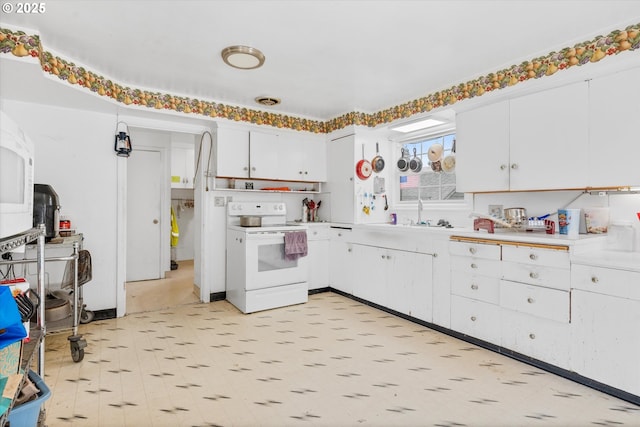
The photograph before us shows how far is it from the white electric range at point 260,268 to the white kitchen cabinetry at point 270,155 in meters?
0.46

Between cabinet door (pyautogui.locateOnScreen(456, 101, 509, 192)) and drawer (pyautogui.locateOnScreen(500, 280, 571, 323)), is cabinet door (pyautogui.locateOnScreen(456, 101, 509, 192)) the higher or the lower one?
the higher one

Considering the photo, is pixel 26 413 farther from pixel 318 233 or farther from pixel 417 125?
pixel 417 125

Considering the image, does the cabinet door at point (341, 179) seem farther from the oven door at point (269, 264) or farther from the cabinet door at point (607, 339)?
Answer: the cabinet door at point (607, 339)

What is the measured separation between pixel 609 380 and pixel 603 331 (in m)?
0.29

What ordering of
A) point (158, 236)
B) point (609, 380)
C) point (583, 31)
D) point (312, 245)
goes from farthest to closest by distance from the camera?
point (158, 236)
point (312, 245)
point (583, 31)
point (609, 380)

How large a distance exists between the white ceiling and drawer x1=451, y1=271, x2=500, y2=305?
1.79m

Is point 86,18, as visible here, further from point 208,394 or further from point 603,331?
point 603,331

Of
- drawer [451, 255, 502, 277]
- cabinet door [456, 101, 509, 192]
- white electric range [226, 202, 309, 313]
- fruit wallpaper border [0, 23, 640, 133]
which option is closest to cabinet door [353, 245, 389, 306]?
white electric range [226, 202, 309, 313]

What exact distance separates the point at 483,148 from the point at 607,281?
138cm

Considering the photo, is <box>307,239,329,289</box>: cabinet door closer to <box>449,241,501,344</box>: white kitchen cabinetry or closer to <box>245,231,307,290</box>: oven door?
<box>245,231,307,290</box>: oven door

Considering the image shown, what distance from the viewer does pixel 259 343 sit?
2.76 metres

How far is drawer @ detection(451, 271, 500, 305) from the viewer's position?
253 cm

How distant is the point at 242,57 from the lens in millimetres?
2586

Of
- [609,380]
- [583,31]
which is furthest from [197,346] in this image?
[583,31]
